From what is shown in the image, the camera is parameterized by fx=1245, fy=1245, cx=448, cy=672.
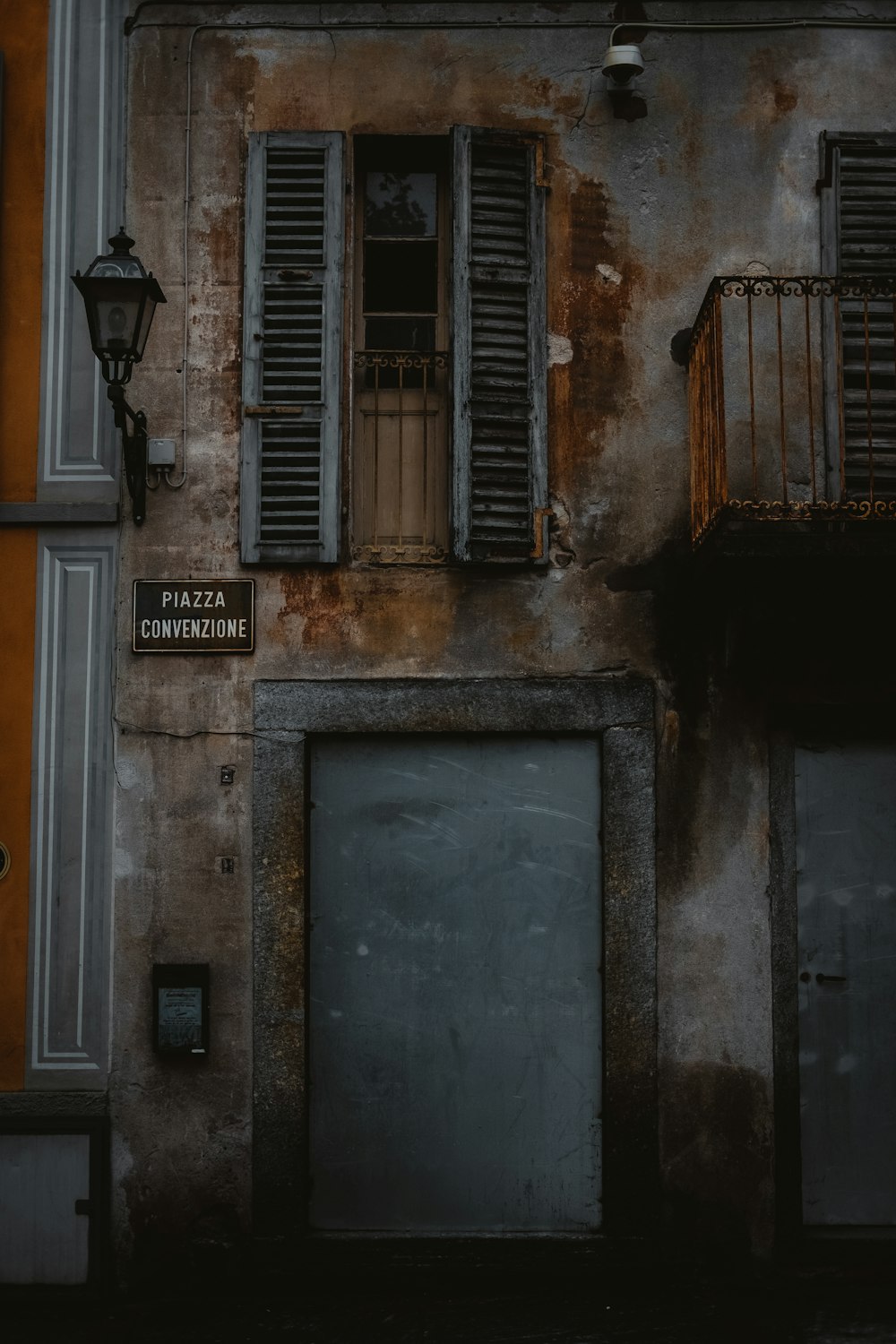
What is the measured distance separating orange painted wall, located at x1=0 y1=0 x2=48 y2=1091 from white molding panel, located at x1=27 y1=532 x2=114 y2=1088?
2.5 inches

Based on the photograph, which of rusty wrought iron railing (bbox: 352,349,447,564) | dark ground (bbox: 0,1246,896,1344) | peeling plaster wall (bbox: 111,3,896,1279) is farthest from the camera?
rusty wrought iron railing (bbox: 352,349,447,564)

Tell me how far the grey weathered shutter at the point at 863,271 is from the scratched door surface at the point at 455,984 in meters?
2.05

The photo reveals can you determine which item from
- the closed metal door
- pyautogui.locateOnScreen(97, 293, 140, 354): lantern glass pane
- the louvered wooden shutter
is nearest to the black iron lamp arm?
pyautogui.locateOnScreen(97, 293, 140, 354): lantern glass pane

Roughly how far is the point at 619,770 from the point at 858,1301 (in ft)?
8.78

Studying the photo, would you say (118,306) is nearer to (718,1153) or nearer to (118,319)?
(118,319)

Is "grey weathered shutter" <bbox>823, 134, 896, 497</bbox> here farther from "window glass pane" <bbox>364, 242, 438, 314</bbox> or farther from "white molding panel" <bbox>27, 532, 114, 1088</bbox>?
"white molding panel" <bbox>27, 532, 114, 1088</bbox>

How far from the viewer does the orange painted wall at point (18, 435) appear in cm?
609

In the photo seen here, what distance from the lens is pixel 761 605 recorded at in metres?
5.94

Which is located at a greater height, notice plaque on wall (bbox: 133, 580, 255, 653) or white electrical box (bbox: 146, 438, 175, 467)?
white electrical box (bbox: 146, 438, 175, 467)

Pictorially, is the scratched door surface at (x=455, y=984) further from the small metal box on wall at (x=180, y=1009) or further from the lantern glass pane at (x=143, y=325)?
the lantern glass pane at (x=143, y=325)

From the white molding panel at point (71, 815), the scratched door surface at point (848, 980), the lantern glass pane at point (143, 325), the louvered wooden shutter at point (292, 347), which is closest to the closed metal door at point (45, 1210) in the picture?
the white molding panel at point (71, 815)

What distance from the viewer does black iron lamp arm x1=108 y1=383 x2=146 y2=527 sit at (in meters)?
5.99

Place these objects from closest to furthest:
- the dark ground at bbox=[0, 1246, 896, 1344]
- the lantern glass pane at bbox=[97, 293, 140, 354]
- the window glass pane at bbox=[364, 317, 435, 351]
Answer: the dark ground at bbox=[0, 1246, 896, 1344] < the lantern glass pane at bbox=[97, 293, 140, 354] < the window glass pane at bbox=[364, 317, 435, 351]

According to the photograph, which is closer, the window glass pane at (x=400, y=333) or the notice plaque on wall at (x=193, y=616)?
the notice plaque on wall at (x=193, y=616)
